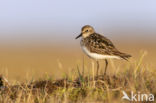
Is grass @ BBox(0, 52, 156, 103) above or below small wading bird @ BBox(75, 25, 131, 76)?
below

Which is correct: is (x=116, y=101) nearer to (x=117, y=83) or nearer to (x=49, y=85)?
(x=117, y=83)

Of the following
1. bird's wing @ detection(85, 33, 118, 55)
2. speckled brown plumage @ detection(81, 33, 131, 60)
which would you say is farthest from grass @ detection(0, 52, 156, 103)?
bird's wing @ detection(85, 33, 118, 55)

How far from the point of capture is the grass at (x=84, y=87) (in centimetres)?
832

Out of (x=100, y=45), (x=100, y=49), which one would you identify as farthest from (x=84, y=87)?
(x=100, y=45)

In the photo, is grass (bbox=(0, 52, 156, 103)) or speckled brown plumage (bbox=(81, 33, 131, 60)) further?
speckled brown plumage (bbox=(81, 33, 131, 60))

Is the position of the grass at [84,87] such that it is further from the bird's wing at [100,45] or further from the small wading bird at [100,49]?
the bird's wing at [100,45]

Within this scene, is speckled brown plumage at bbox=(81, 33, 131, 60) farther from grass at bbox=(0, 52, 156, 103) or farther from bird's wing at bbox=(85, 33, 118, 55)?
grass at bbox=(0, 52, 156, 103)

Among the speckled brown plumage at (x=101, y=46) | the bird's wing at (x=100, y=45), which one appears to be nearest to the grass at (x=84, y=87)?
the speckled brown plumage at (x=101, y=46)

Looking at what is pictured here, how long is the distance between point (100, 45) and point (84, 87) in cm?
244

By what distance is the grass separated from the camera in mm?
8320

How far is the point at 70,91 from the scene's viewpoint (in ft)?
28.7

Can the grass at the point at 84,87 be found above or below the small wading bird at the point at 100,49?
below

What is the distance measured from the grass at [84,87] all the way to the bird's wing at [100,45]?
36.5 inches

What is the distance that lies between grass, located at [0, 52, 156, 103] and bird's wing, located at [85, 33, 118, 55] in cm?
93
